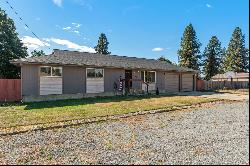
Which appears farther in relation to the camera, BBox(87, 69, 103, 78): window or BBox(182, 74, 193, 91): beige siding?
BBox(182, 74, 193, 91): beige siding

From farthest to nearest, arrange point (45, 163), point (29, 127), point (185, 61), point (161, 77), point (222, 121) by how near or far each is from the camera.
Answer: point (185, 61), point (161, 77), point (222, 121), point (29, 127), point (45, 163)

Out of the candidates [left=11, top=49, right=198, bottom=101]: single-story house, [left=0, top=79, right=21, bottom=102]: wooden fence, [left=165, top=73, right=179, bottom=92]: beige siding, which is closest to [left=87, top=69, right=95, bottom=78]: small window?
[left=11, top=49, right=198, bottom=101]: single-story house

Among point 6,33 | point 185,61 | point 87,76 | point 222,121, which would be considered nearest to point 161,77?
point 87,76

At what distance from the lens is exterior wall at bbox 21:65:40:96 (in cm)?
1627

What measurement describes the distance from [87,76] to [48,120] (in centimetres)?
974

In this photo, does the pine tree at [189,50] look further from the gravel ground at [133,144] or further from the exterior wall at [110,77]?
the gravel ground at [133,144]

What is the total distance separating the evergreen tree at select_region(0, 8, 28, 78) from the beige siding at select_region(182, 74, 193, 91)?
18370 millimetres

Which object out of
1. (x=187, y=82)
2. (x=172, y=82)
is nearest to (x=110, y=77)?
(x=172, y=82)

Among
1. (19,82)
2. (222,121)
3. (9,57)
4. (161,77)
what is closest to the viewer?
(222,121)

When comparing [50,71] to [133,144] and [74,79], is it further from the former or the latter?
[133,144]

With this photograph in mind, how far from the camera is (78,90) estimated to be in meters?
18.5

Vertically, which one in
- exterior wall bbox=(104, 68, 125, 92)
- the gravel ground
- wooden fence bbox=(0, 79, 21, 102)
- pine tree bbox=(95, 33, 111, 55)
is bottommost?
the gravel ground

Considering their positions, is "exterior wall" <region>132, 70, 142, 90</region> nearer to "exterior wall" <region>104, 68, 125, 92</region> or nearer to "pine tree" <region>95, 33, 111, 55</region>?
"exterior wall" <region>104, 68, 125, 92</region>

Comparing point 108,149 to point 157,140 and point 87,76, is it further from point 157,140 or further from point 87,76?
point 87,76
